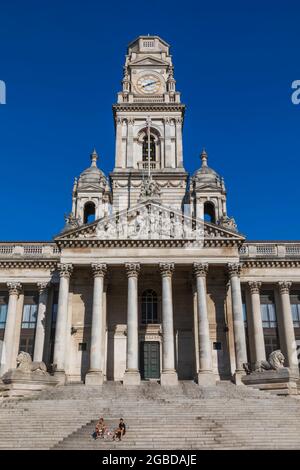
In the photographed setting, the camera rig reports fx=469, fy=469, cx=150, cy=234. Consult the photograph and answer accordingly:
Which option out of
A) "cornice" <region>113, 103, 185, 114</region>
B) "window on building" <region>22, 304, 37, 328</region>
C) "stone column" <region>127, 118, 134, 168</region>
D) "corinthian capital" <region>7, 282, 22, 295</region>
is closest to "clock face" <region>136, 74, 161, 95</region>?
"cornice" <region>113, 103, 185, 114</region>

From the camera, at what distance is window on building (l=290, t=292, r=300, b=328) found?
46.2 m

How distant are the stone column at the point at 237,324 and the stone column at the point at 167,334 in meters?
5.10

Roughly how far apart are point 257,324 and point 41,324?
2072 centimetres

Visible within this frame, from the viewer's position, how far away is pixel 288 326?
4509 cm

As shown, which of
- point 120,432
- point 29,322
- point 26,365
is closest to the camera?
point 120,432

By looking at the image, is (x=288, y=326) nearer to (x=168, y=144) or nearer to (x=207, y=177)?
(x=207, y=177)

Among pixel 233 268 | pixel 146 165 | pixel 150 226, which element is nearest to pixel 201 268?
pixel 233 268

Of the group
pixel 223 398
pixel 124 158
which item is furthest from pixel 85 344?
pixel 124 158

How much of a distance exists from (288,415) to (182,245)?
17670 mm

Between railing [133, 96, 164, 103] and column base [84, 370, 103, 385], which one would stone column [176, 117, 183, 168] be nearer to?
railing [133, 96, 164, 103]

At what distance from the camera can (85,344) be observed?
139 ft

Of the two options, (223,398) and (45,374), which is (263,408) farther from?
(45,374)

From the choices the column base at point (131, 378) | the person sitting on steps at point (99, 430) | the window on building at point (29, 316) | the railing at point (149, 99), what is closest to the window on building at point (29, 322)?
the window on building at point (29, 316)

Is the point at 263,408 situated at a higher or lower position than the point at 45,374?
lower
